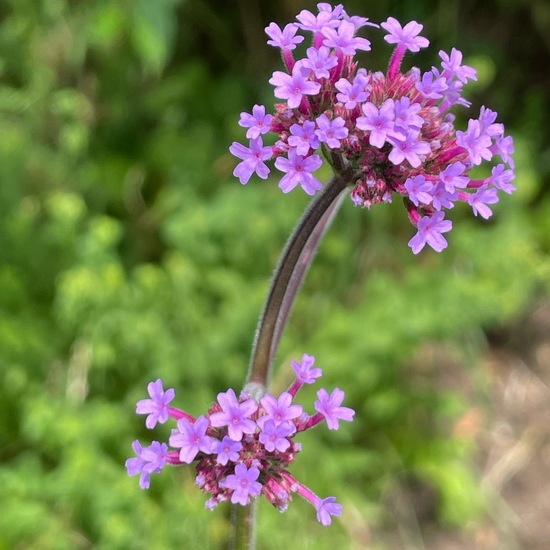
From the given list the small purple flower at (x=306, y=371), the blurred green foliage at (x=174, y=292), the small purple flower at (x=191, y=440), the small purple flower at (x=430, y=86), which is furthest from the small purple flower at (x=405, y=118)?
the blurred green foliage at (x=174, y=292)

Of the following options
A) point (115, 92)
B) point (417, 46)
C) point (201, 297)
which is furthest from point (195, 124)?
point (417, 46)

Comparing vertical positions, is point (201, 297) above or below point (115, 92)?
below

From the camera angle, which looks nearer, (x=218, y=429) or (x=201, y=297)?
(x=218, y=429)

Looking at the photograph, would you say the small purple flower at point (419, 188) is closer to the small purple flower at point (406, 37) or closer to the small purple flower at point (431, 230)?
the small purple flower at point (431, 230)

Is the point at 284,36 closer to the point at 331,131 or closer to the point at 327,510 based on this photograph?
the point at 331,131

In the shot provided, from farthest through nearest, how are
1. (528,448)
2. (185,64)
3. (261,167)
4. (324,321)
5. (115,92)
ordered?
(185,64) → (115,92) → (528,448) → (324,321) → (261,167)

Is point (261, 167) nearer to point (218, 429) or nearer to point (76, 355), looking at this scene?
point (218, 429)

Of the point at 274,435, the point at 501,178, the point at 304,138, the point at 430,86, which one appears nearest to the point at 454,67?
the point at 430,86
